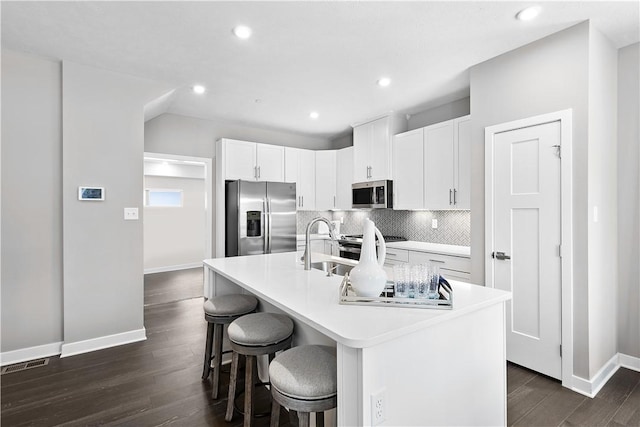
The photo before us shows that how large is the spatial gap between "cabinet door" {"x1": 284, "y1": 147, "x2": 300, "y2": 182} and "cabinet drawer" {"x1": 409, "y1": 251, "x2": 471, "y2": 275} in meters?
2.30

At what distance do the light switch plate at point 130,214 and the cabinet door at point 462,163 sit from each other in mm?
3380

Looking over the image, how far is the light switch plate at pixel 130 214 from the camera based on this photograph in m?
3.12

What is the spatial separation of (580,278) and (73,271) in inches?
162

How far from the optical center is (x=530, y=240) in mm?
2492

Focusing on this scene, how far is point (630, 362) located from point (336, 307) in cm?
281

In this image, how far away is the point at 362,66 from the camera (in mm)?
2920

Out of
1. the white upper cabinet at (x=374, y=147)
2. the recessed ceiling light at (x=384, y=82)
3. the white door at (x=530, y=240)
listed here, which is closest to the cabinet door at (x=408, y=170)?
the white upper cabinet at (x=374, y=147)

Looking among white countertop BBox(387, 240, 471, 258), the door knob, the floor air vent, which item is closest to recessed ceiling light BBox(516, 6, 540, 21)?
the door knob

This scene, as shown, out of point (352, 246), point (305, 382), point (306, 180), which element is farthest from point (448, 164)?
point (305, 382)

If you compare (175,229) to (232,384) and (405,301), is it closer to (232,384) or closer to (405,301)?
(232,384)

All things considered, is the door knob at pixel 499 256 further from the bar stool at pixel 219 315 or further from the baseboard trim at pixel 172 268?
the baseboard trim at pixel 172 268

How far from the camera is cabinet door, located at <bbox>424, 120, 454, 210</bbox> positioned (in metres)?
3.61

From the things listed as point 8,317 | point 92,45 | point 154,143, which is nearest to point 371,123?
point 154,143

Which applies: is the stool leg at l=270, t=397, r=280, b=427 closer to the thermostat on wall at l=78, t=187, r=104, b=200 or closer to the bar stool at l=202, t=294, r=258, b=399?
the bar stool at l=202, t=294, r=258, b=399
